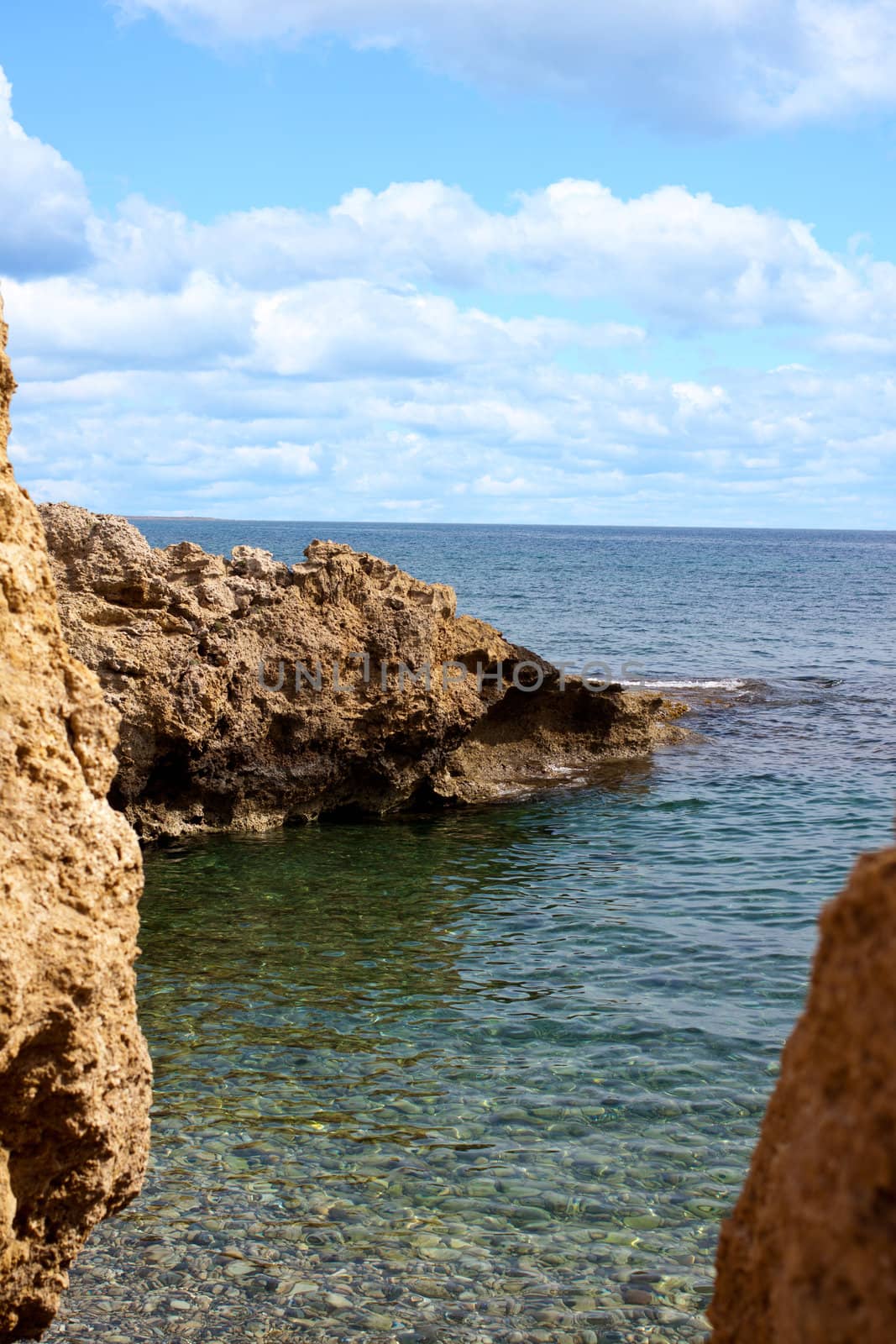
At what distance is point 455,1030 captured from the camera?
9555mm

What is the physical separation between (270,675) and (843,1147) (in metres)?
13.4

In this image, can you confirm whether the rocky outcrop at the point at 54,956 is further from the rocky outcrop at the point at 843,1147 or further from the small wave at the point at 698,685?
the small wave at the point at 698,685

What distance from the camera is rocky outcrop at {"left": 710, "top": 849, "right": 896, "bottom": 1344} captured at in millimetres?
2035

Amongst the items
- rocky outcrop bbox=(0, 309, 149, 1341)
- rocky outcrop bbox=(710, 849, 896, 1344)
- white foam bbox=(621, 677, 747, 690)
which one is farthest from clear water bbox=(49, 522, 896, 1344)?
white foam bbox=(621, 677, 747, 690)

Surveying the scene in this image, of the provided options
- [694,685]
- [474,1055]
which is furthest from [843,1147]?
[694,685]

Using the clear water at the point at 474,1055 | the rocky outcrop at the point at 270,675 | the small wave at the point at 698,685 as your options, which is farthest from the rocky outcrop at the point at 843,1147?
the small wave at the point at 698,685

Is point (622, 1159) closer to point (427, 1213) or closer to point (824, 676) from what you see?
point (427, 1213)

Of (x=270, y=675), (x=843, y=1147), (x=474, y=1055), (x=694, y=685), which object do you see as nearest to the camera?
(x=843, y=1147)

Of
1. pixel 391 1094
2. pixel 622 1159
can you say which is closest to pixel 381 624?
pixel 391 1094

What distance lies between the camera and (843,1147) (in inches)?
85.7

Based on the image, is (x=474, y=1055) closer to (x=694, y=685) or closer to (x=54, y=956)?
(x=54, y=956)

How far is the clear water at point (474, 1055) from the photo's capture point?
6.09 m

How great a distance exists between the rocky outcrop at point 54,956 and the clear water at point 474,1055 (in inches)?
54.4

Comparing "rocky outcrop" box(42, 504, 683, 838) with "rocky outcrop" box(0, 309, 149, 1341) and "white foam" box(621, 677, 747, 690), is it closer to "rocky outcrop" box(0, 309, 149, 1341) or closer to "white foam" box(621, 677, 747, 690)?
"rocky outcrop" box(0, 309, 149, 1341)
